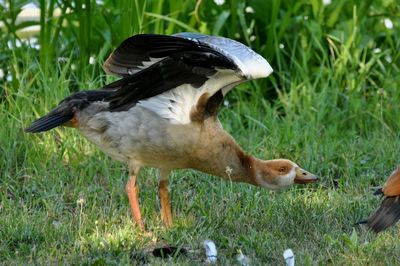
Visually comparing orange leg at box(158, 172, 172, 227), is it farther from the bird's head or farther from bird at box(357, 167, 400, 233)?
bird at box(357, 167, 400, 233)

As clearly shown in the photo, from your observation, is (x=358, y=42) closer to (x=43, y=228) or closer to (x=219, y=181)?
(x=219, y=181)

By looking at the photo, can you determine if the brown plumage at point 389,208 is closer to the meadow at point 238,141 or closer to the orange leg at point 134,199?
the meadow at point 238,141

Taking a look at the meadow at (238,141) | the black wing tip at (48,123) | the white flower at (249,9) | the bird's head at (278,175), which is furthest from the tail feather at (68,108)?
the white flower at (249,9)

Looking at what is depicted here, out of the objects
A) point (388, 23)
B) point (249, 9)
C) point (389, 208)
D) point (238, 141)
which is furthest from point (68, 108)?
point (388, 23)

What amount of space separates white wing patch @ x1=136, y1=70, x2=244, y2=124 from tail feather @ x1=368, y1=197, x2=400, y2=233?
3.54ft

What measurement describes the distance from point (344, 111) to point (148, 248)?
9.39 ft

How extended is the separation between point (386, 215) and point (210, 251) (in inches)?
36.2

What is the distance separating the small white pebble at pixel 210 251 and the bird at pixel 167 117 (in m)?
0.52

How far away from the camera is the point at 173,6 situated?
7.68 metres

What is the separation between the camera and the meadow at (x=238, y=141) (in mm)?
5141

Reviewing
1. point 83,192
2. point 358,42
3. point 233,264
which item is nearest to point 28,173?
point 83,192

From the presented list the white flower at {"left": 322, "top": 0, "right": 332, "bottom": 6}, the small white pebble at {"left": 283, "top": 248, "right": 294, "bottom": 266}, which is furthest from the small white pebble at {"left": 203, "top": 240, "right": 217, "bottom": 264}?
the white flower at {"left": 322, "top": 0, "right": 332, "bottom": 6}

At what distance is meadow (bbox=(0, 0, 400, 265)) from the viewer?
5.14 m

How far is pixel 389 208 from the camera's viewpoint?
4.96 metres
